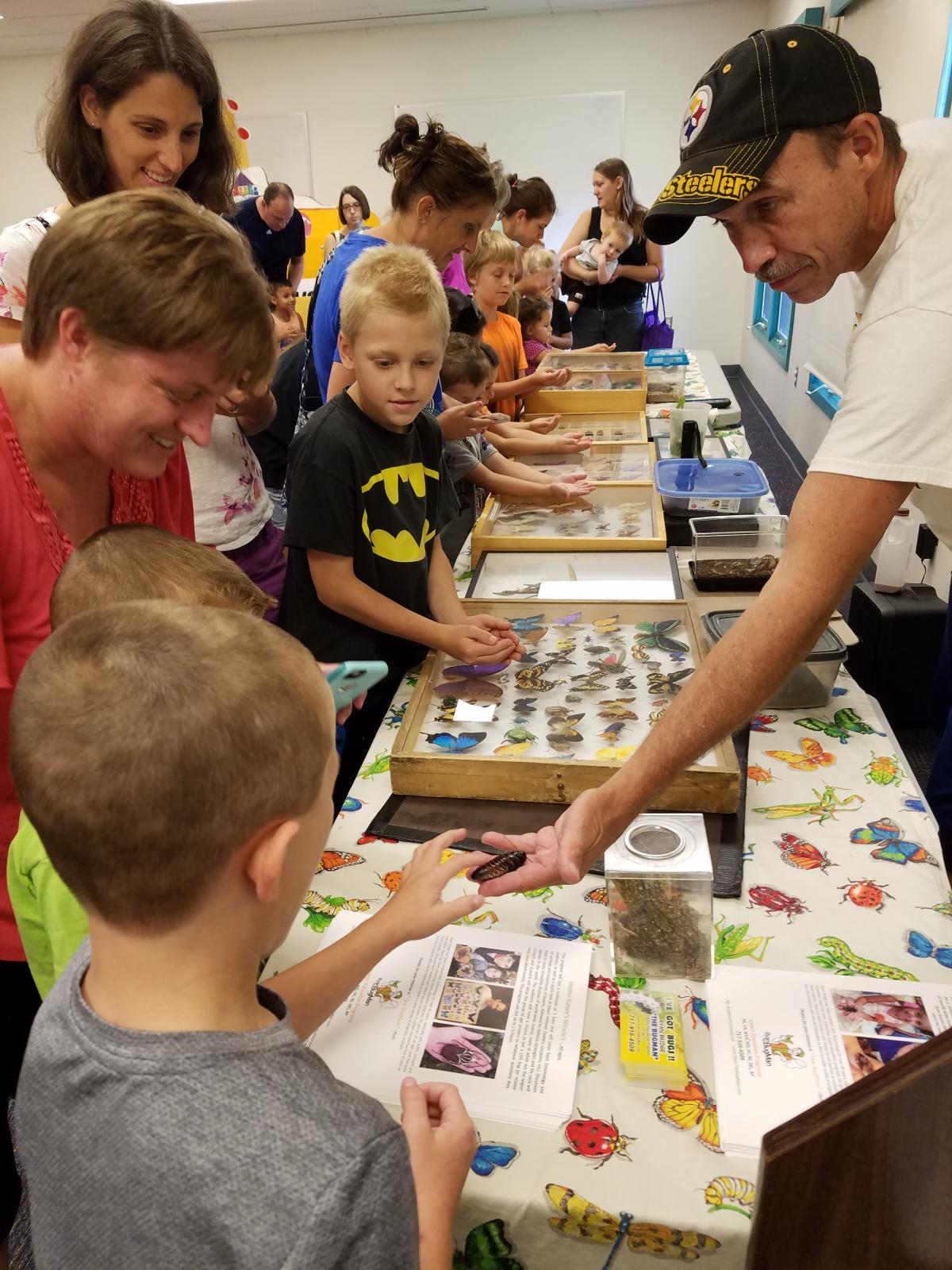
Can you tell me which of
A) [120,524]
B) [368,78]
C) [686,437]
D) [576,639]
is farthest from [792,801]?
[368,78]

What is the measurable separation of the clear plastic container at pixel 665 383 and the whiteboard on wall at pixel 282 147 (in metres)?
6.16

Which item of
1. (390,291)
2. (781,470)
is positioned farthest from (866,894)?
(781,470)

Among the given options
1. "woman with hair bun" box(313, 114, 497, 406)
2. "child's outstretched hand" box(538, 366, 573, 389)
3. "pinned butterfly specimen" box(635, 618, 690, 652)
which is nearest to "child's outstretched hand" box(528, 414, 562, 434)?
"child's outstretched hand" box(538, 366, 573, 389)

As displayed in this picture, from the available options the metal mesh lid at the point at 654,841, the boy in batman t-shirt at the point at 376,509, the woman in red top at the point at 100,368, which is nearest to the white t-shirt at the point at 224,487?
the boy in batman t-shirt at the point at 376,509

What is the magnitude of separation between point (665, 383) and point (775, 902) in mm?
3347

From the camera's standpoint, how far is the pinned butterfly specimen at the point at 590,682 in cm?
161

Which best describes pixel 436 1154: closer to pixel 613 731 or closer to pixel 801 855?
pixel 801 855

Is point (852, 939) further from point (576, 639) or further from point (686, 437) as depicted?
point (686, 437)

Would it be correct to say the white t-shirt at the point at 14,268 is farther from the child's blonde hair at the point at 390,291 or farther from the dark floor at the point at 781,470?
the dark floor at the point at 781,470

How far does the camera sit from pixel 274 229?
595cm

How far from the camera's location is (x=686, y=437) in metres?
2.76

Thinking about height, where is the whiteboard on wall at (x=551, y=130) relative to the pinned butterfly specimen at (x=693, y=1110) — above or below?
above

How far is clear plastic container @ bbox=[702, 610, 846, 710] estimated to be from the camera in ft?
5.06

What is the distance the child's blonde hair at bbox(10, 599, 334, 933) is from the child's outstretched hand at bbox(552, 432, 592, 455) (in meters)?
2.48
